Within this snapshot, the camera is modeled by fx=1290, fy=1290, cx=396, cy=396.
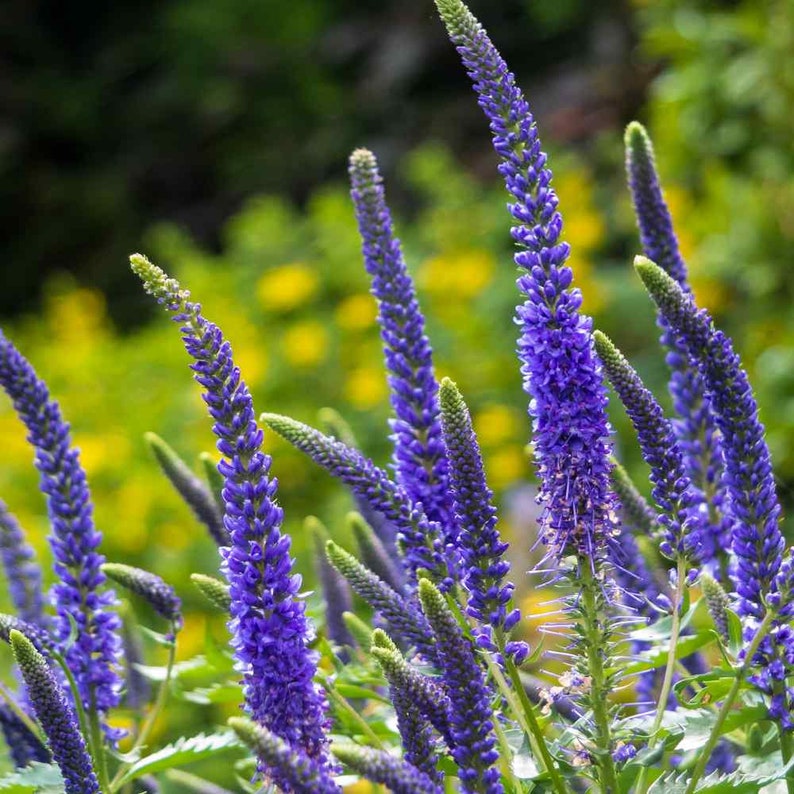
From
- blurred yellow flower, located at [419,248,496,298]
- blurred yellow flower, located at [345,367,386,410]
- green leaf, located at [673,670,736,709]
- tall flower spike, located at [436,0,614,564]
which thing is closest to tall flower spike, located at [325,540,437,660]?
tall flower spike, located at [436,0,614,564]

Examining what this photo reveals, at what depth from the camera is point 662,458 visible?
68.9 inches

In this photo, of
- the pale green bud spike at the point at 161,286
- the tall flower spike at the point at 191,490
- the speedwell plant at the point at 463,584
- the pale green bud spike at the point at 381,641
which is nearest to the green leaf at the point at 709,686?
the speedwell plant at the point at 463,584

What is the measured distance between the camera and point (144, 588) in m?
2.06

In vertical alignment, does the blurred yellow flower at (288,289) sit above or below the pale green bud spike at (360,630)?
above

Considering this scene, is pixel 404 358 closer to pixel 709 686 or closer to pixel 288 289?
pixel 709 686

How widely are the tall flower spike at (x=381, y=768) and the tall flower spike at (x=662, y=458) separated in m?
0.59

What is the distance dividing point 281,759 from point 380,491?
540 mm

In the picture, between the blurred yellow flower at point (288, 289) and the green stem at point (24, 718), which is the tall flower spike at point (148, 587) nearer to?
the green stem at point (24, 718)

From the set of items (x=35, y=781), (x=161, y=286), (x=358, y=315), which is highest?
(x=358, y=315)

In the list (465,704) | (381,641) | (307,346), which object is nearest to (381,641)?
(381,641)

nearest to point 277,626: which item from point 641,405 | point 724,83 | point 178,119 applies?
point 641,405

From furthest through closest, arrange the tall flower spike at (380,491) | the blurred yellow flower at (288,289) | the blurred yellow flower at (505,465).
Answer: the blurred yellow flower at (288,289)
the blurred yellow flower at (505,465)
the tall flower spike at (380,491)

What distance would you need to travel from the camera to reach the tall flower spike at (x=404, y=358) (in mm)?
1978

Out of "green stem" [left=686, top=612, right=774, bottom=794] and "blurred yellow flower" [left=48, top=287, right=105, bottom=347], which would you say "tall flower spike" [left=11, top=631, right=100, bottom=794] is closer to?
"green stem" [left=686, top=612, right=774, bottom=794]
